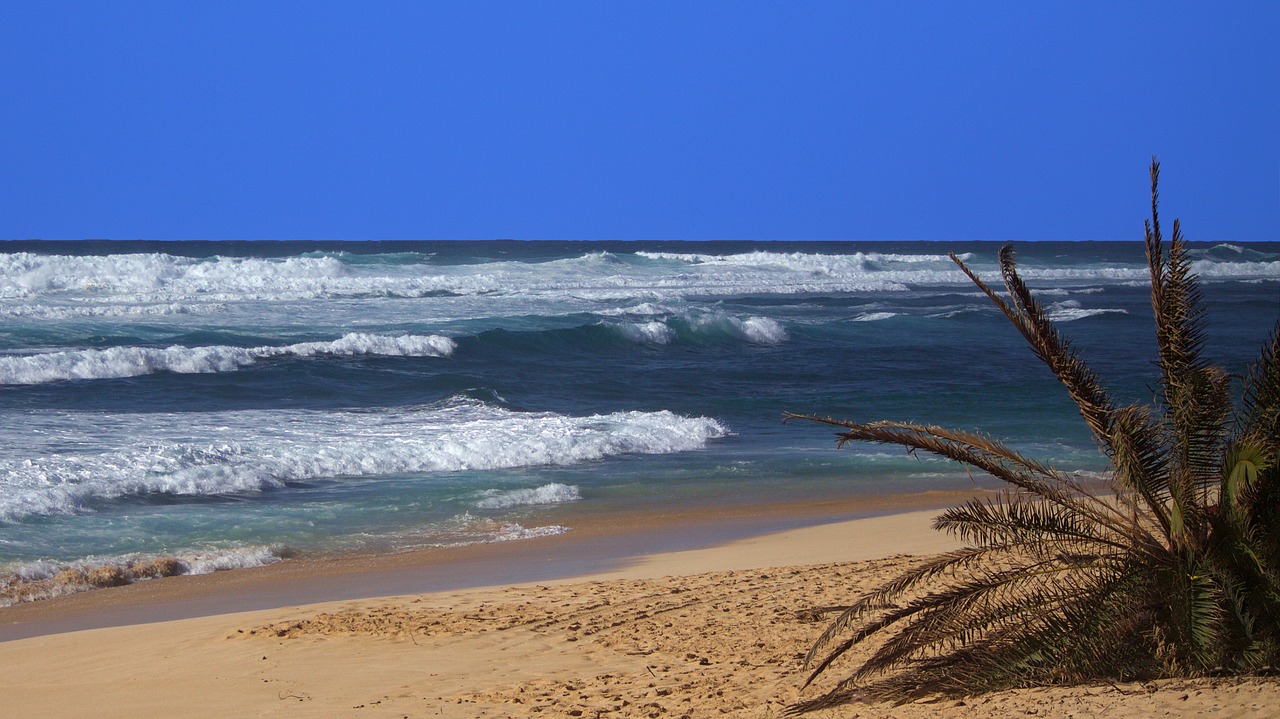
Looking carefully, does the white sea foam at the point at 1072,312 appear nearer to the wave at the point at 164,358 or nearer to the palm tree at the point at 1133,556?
the wave at the point at 164,358

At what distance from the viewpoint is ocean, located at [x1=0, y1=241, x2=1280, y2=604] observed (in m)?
9.35

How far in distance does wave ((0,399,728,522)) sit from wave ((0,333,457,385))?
13.1 ft

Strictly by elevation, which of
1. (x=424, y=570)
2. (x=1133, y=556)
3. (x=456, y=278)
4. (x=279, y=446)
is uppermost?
(x=456, y=278)

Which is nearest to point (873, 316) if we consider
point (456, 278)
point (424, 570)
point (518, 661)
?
point (456, 278)

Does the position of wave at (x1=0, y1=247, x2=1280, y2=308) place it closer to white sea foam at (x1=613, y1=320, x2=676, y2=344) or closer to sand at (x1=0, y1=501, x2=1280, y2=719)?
white sea foam at (x1=613, y1=320, x2=676, y2=344)

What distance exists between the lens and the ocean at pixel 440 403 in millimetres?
9352

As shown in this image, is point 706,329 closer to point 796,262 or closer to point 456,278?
point 456,278

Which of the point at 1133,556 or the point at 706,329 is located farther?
the point at 706,329

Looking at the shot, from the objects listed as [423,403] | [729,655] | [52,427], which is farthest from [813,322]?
[729,655]

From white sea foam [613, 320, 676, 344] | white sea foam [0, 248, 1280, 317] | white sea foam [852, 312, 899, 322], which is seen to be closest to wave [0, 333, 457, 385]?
white sea foam [613, 320, 676, 344]

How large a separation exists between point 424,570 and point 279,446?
4.78 metres

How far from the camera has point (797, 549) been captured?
827cm

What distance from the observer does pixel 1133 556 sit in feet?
14.6

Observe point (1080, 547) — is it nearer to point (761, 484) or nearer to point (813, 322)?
point (761, 484)
